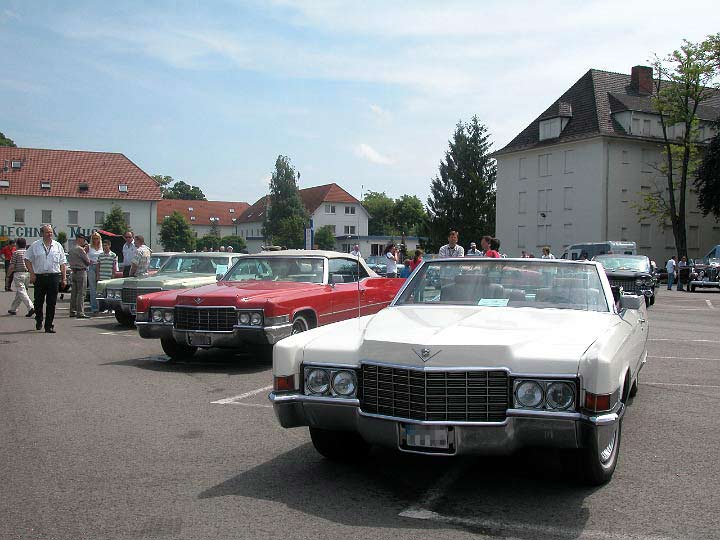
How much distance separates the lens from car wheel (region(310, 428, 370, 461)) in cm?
516

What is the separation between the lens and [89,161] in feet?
272

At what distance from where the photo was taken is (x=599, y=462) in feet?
14.8

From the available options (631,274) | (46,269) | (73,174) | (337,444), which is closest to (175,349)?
(46,269)

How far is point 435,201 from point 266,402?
63.1 metres

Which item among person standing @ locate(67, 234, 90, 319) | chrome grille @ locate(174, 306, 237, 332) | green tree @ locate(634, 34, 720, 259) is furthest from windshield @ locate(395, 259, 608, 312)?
green tree @ locate(634, 34, 720, 259)

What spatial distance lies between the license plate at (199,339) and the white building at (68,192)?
241 ft

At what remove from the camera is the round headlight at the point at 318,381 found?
4676mm

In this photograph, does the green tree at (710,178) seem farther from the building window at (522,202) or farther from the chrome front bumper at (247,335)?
the chrome front bumper at (247,335)

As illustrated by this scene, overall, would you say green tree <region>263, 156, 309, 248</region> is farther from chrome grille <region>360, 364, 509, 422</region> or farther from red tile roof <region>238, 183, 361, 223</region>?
chrome grille <region>360, 364, 509, 422</region>

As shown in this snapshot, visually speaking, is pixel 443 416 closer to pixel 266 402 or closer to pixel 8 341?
pixel 266 402

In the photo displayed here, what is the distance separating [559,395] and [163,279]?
1062cm

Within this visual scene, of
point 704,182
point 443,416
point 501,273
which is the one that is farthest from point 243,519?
point 704,182

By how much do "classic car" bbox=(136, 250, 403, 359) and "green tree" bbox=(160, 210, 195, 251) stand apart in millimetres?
75553

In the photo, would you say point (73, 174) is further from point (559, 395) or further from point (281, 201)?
point (559, 395)
